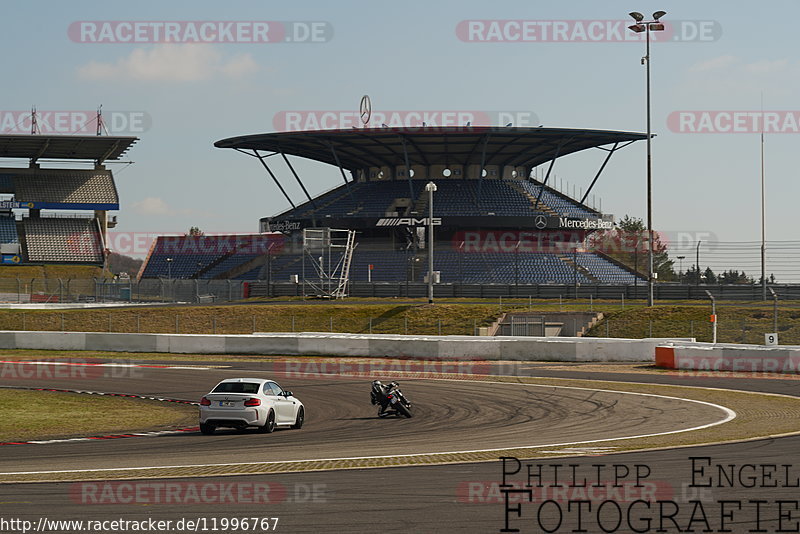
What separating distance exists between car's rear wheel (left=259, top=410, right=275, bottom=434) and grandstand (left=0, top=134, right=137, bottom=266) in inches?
3208

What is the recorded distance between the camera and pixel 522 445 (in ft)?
55.9

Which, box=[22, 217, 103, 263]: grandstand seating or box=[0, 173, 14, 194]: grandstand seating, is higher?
box=[0, 173, 14, 194]: grandstand seating

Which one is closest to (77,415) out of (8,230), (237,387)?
(237,387)

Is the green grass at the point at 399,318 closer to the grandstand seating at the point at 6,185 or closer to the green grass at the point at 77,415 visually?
the green grass at the point at 77,415

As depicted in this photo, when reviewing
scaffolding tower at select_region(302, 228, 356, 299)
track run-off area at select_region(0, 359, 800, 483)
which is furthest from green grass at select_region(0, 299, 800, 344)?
track run-off area at select_region(0, 359, 800, 483)

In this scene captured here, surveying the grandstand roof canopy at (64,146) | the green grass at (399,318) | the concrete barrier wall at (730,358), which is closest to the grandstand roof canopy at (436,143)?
the grandstand roof canopy at (64,146)

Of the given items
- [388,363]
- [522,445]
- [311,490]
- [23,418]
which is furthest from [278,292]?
[311,490]

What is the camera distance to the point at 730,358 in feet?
112

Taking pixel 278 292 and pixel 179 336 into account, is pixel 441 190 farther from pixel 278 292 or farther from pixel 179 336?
pixel 179 336

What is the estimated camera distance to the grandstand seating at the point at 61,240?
319 ft

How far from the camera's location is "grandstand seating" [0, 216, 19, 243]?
96.1 meters

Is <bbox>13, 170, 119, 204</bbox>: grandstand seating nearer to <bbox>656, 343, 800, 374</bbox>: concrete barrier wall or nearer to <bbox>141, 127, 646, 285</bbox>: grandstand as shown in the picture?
<bbox>141, 127, 646, 285</bbox>: grandstand

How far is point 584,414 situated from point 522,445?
5.92m

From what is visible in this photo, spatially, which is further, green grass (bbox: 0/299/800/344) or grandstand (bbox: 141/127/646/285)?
grandstand (bbox: 141/127/646/285)
